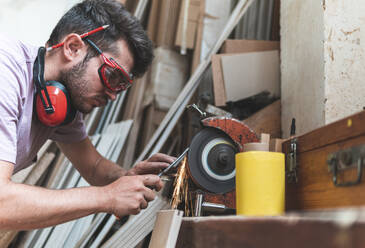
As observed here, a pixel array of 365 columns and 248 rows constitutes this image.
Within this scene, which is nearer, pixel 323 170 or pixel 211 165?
pixel 323 170

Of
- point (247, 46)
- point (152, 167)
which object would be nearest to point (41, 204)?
point (152, 167)

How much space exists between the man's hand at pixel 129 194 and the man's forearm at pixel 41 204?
Result: 0.04 metres

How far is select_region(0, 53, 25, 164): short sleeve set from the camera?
1.18 metres

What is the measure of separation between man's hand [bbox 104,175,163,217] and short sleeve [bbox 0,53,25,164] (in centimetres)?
38

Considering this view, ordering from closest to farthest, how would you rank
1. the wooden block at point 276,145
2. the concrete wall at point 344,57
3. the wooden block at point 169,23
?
the wooden block at point 276,145
the concrete wall at point 344,57
the wooden block at point 169,23

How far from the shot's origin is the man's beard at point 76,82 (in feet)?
5.23

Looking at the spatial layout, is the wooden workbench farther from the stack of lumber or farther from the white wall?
the white wall

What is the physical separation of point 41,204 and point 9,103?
0.41 metres

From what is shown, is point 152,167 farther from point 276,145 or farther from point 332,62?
point 332,62

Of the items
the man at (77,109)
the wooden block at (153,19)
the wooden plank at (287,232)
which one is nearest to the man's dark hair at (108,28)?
the man at (77,109)

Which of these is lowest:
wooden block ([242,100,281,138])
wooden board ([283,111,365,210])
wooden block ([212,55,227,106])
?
wooden board ([283,111,365,210])

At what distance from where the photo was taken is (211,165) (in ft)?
4.24

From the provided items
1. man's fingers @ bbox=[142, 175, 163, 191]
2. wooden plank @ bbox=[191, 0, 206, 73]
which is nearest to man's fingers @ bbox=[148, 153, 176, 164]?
man's fingers @ bbox=[142, 175, 163, 191]

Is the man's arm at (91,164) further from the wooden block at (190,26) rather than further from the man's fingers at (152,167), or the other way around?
the wooden block at (190,26)
